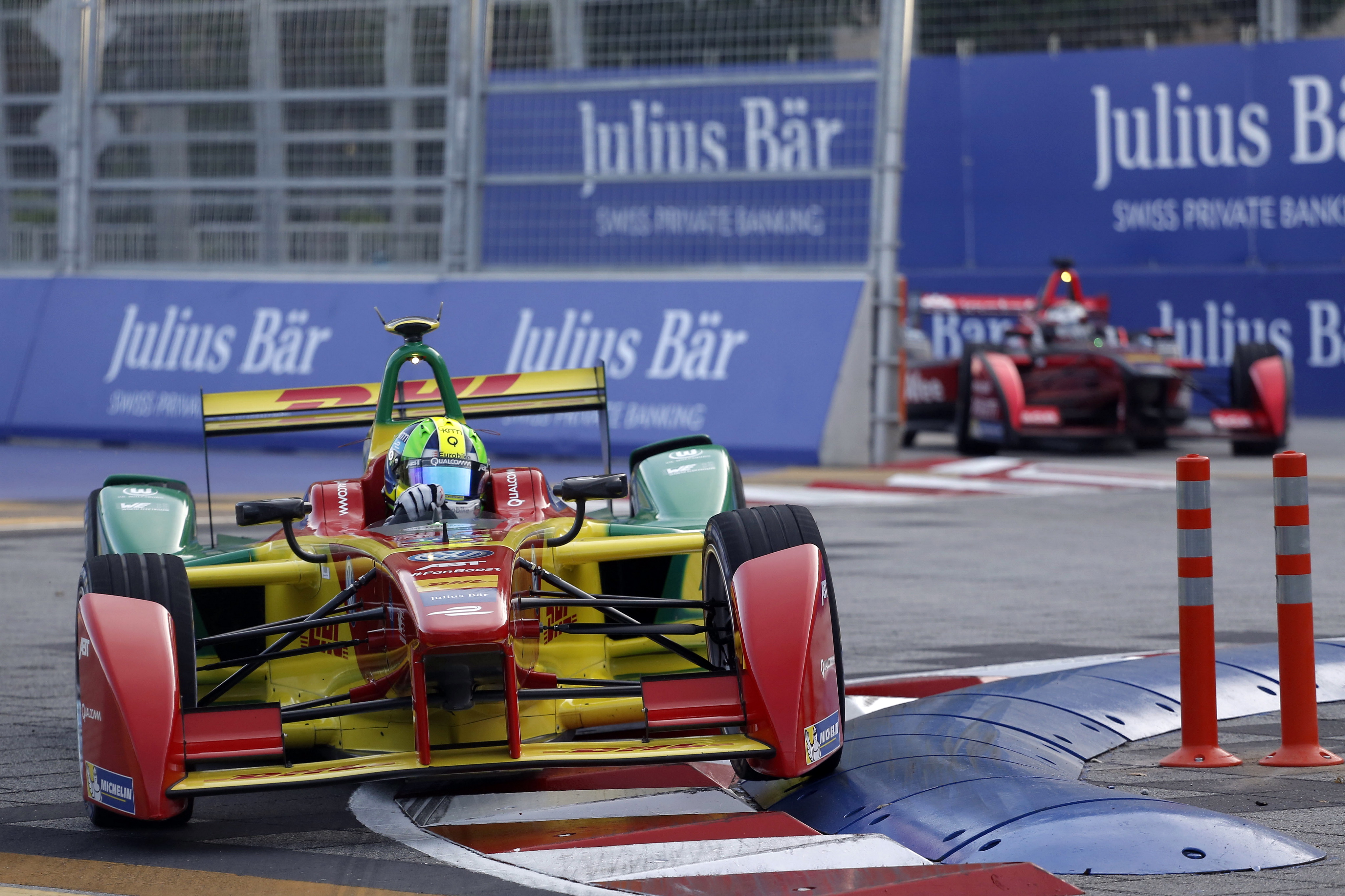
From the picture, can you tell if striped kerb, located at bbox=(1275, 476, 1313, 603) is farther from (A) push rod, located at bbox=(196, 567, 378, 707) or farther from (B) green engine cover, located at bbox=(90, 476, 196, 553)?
(B) green engine cover, located at bbox=(90, 476, 196, 553)

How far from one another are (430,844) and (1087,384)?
1235cm

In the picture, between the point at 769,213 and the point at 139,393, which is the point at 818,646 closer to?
the point at 769,213

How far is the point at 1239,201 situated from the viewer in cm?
1939

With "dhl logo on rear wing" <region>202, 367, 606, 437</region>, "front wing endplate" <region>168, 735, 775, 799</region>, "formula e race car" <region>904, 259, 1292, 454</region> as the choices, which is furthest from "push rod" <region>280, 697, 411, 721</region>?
"formula e race car" <region>904, 259, 1292, 454</region>

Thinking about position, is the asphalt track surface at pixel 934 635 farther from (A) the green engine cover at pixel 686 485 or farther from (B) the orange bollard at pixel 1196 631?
(A) the green engine cover at pixel 686 485

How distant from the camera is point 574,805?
4.78 meters

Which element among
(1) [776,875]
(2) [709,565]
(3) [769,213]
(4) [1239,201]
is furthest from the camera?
(4) [1239,201]

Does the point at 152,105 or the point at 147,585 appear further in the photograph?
the point at 152,105

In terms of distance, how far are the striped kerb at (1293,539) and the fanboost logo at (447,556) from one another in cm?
211

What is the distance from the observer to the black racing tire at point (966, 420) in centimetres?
1603

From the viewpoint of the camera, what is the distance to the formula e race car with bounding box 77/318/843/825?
4.44 metres

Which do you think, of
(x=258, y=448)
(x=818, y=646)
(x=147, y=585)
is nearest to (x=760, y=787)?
(x=818, y=646)

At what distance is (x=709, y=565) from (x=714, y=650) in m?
0.32

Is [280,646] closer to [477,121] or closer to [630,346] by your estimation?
[630,346]
